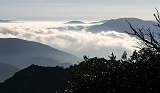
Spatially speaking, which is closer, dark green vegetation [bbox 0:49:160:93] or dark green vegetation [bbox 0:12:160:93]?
dark green vegetation [bbox 0:12:160:93]

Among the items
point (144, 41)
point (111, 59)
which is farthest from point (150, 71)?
point (111, 59)

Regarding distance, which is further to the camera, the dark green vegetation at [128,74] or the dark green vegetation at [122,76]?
the dark green vegetation at [122,76]

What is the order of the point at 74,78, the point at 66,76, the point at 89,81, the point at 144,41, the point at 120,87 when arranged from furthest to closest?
the point at 66,76
the point at 74,78
the point at 89,81
the point at 120,87
the point at 144,41

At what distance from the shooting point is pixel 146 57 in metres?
44.2

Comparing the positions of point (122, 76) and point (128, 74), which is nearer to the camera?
point (128, 74)

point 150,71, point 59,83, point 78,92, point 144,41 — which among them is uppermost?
point 144,41

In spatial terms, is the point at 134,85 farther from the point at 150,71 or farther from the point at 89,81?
the point at 89,81

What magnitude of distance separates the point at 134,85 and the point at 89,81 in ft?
28.2

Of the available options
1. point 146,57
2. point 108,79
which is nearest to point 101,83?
point 108,79

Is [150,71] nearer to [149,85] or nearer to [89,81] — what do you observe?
[149,85]

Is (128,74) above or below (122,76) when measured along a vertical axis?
above

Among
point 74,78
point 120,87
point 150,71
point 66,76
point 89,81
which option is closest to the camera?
point 150,71

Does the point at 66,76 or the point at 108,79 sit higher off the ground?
the point at 108,79

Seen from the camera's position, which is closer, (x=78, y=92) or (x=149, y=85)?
(x=149, y=85)
